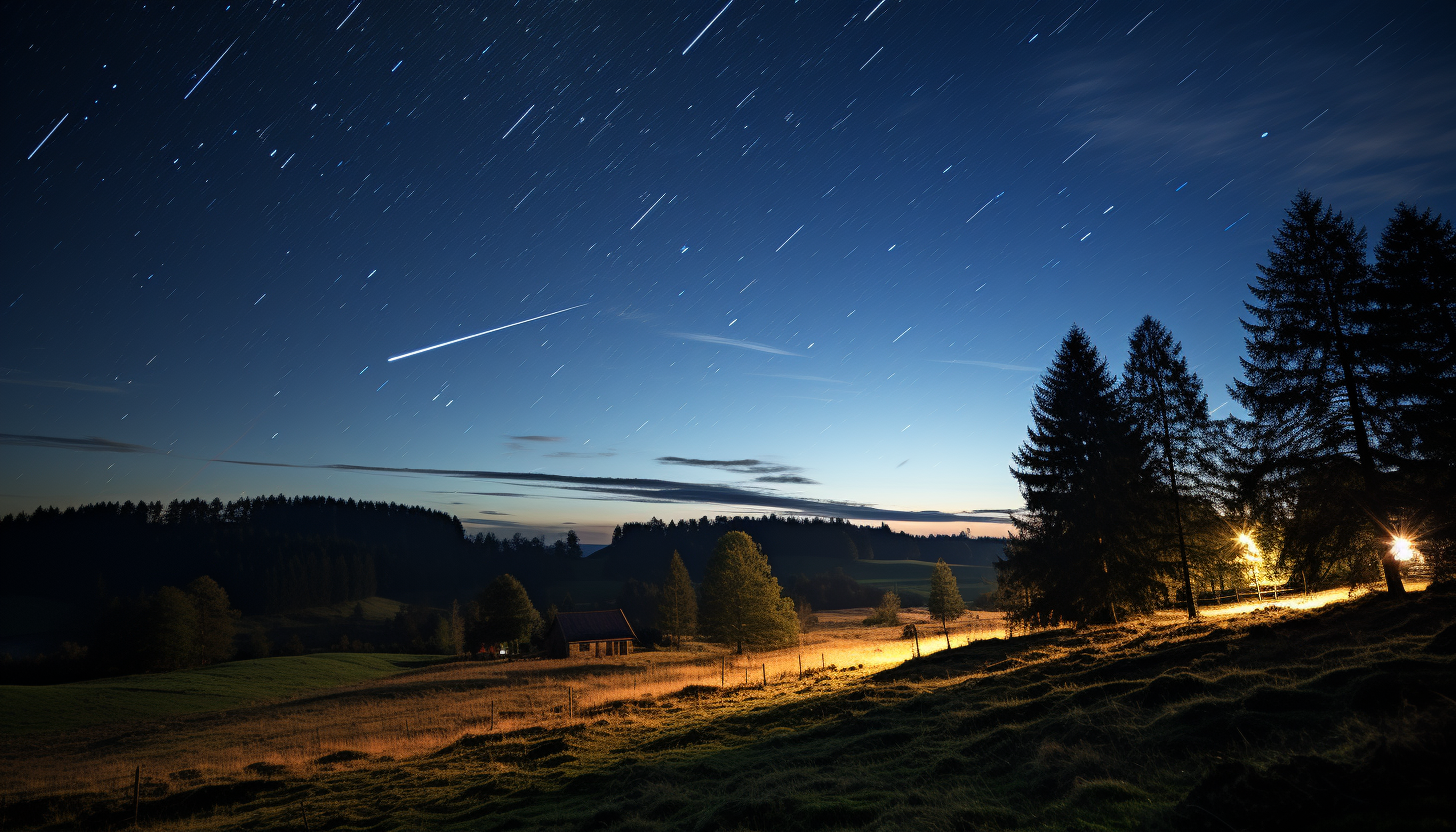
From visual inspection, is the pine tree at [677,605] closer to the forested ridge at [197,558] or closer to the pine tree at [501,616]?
the pine tree at [501,616]

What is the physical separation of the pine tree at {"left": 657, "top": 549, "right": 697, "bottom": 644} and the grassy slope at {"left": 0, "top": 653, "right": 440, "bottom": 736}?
95.7 feet

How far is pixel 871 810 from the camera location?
988cm

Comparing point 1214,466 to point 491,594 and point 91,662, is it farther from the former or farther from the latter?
point 91,662

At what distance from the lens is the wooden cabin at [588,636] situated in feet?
228

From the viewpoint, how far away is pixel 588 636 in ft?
233

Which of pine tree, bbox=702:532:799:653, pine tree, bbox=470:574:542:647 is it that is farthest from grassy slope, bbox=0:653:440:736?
pine tree, bbox=702:532:799:653

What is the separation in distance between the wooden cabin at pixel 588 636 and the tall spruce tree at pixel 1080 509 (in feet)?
157

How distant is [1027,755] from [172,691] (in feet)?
217

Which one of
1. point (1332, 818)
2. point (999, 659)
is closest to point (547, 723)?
point (999, 659)

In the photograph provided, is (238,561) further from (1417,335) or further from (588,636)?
(1417,335)

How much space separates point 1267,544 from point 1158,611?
342 inches

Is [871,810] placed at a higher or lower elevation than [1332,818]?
lower

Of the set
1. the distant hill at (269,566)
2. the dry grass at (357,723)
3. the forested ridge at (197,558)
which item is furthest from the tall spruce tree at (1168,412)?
the forested ridge at (197,558)

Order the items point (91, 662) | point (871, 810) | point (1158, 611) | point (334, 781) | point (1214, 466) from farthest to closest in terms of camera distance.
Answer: point (91, 662) → point (1158, 611) → point (1214, 466) → point (334, 781) → point (871, 810)
